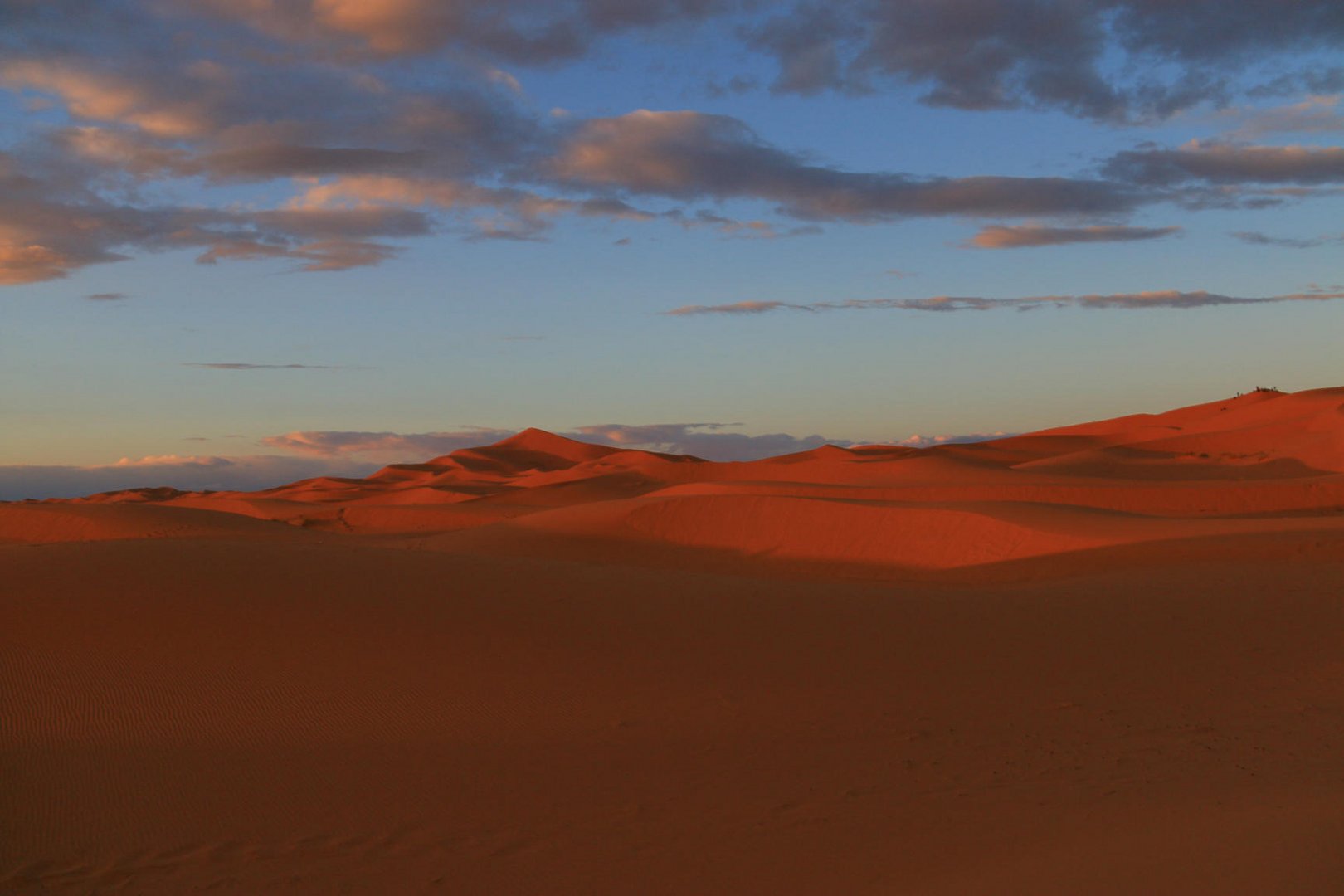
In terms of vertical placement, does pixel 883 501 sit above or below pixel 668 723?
above

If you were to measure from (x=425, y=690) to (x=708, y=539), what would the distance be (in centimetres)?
1418

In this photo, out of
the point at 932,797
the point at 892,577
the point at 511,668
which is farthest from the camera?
the point at 892,577

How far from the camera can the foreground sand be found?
5.69 metres

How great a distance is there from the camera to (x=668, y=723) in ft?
27.5

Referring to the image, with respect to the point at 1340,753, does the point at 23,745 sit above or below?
above

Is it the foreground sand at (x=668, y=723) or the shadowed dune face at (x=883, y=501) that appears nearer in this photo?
the foreground sand at (x=668, y=723)

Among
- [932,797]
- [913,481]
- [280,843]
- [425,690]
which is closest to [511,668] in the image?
[425,690]

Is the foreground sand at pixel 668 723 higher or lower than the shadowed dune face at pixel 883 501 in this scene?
lower

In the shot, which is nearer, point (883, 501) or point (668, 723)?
point (668, 723)

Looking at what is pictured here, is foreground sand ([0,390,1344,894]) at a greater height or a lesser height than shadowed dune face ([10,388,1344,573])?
lesser

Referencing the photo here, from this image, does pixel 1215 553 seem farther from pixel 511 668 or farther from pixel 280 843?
pixel 280 843

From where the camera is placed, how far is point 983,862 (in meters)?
5.46

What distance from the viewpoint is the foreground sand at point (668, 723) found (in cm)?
569

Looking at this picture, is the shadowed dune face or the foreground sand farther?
the shadowed dune face
